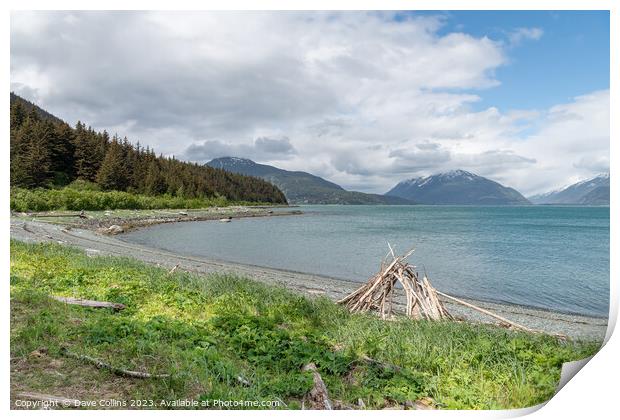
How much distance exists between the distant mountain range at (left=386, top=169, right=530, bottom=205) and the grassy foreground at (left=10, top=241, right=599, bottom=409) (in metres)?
48.9

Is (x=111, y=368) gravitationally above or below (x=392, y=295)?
below

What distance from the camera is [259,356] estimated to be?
5.45 metres

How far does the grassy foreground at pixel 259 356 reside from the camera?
4.68 m

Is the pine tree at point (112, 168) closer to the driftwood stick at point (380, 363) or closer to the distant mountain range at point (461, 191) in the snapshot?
the driftwood stick at point (380, 363)

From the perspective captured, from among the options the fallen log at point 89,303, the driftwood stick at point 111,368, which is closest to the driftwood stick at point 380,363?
the driftwood stick at point 111,368

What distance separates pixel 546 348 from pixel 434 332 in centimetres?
160

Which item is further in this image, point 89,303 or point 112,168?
point 112,168

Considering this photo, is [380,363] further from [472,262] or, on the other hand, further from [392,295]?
[472,262]

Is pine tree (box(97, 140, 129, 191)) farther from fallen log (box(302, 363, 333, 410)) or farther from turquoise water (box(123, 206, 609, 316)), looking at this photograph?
fallen log (box(302, 363, 333, 410))

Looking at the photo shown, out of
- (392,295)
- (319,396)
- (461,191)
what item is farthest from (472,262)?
(461,191)

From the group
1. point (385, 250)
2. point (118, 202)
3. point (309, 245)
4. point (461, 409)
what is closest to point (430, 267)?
point (385, 250)

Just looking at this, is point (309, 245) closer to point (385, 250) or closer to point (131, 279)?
point (385, 250)

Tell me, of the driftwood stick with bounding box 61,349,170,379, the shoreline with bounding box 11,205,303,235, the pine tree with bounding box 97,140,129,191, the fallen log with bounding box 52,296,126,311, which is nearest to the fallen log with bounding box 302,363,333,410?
the driftwood stick with bounding box 61,349,170,379

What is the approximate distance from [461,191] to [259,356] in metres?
138
